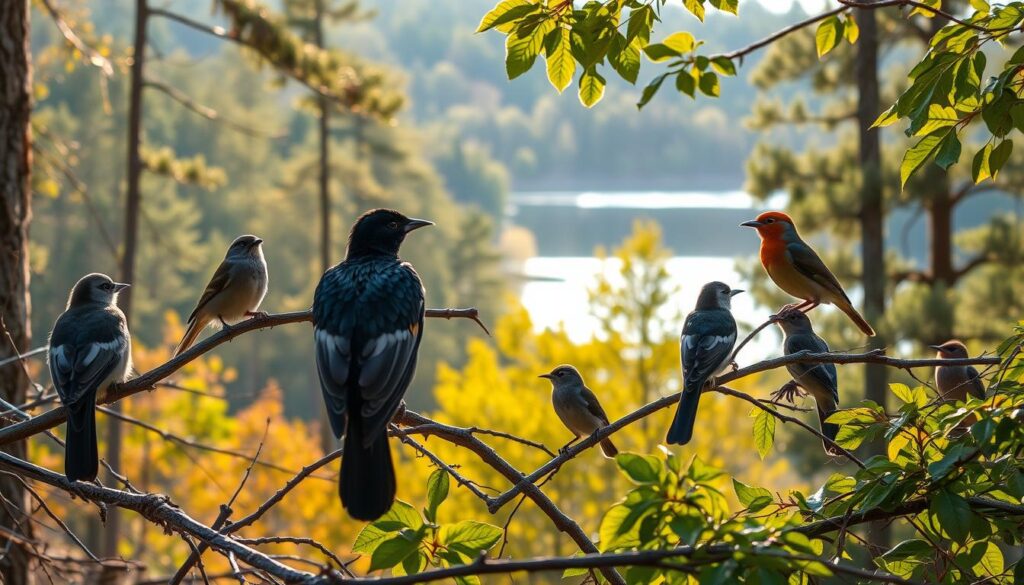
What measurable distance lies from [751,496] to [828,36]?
61.1 inches

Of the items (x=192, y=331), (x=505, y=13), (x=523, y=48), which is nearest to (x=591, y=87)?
(x=523, y=48)

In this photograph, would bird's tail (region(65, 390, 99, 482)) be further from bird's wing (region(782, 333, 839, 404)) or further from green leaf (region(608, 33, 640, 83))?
bird's wing (region(782, 333, 839, 404))

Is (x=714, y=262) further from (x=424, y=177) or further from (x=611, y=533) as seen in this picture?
(x=611, y=533)

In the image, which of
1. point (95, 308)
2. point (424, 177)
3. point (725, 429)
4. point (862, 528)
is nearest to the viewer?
point (95, 308)

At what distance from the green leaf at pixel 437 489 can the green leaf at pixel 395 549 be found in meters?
0.22

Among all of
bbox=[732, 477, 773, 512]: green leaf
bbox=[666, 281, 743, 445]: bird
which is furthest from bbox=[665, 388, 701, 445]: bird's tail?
bbox=[732, 477, 773, 512]: green leaf

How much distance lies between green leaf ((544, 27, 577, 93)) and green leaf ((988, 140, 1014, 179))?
3.64 feet

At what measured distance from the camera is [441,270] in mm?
55219

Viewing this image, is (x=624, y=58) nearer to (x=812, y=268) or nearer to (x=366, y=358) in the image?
(x=366, y=358)

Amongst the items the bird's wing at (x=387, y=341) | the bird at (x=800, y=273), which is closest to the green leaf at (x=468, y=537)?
the bird's wing at (x=387, y=341)

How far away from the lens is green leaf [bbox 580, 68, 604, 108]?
316 cm

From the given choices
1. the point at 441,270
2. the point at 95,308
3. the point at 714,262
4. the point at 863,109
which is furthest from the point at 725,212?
the point at 95,308

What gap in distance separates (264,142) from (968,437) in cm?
6316

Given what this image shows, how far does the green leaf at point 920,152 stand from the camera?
276 centimetres
